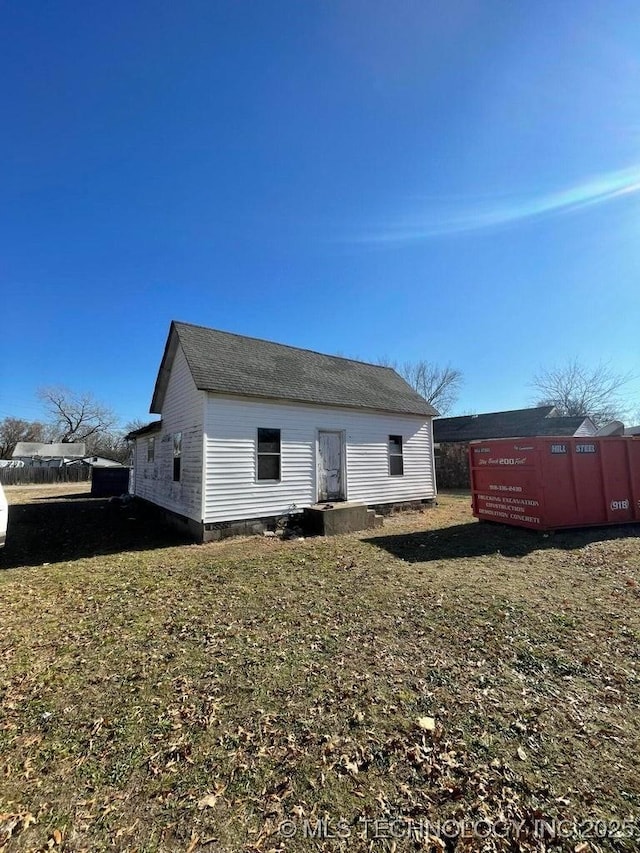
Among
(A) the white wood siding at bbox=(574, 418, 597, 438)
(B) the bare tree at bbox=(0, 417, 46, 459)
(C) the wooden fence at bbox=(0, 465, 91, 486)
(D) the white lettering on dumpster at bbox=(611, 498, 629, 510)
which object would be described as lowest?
(D) the white lettering on dumpster at bbox=(611, 498, 629, 510)

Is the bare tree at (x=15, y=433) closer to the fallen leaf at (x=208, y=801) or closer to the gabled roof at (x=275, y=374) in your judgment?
the gabled roof at (x=275, y=374)

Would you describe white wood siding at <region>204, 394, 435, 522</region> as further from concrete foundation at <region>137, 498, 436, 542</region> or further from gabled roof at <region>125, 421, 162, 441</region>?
gabled roof at <region>125, 421, 162, 441</region>

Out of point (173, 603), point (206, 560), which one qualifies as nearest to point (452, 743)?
point (173, 603)

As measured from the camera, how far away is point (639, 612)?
4.64 meters

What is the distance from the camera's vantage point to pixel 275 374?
36.7ft

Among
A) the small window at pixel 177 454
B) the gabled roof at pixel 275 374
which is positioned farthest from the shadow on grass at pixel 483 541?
the small window at pixel 177 454

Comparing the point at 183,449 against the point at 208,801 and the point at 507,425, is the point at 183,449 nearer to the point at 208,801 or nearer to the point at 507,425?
the point at 208,801

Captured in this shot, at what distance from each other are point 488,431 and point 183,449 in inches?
879

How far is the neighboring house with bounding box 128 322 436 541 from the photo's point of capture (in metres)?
9.28

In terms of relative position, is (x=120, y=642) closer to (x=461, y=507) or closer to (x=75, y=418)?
(x=461, y=507)

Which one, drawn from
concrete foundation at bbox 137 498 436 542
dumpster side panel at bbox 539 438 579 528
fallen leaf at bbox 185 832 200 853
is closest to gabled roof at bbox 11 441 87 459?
concrete foundation at bbox 137 498 436 542

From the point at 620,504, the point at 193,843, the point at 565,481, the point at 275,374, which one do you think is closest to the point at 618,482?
the point at 620,504

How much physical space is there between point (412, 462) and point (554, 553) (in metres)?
6.29

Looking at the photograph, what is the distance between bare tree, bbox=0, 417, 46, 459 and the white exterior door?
6472 centimetres
